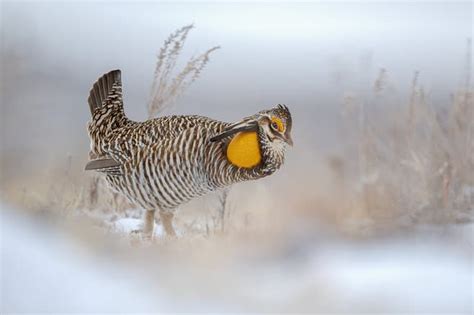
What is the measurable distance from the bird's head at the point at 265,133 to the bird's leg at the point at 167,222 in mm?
266

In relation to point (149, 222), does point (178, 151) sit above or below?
above

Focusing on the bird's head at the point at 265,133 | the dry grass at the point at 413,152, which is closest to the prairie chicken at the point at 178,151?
the bird's head at the point at 265,133

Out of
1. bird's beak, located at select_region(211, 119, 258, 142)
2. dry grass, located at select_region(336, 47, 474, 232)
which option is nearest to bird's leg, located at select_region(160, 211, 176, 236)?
bird's beak, located at select_region(211, 119, 258, 142)

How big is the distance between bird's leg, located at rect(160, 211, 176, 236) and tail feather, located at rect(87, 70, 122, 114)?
1.00ft

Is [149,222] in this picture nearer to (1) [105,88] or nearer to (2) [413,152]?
(1) [105,88]

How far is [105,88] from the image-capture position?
1.41 m

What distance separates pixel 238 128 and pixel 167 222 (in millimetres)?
346

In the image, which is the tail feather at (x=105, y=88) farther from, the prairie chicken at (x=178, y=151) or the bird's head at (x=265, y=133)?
the bird's head at (x=265, y=133)

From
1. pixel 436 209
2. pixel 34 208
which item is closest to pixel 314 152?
pixel 436 209

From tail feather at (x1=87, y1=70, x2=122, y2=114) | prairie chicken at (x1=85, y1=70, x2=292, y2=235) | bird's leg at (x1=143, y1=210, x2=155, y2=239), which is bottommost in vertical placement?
bird's leg at (x1=143, y1=210, x2=155, y2=239)

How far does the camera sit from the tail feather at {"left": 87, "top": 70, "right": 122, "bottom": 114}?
1398 millimetres

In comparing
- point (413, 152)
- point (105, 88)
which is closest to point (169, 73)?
point (105, 88)

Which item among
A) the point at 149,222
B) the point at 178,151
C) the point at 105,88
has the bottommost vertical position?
the point at 149,222

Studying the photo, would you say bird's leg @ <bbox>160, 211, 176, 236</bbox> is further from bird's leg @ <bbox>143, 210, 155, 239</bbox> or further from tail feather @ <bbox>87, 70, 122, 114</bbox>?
tail feather @ <bbox>87, 70, 122, 114</bbox>
